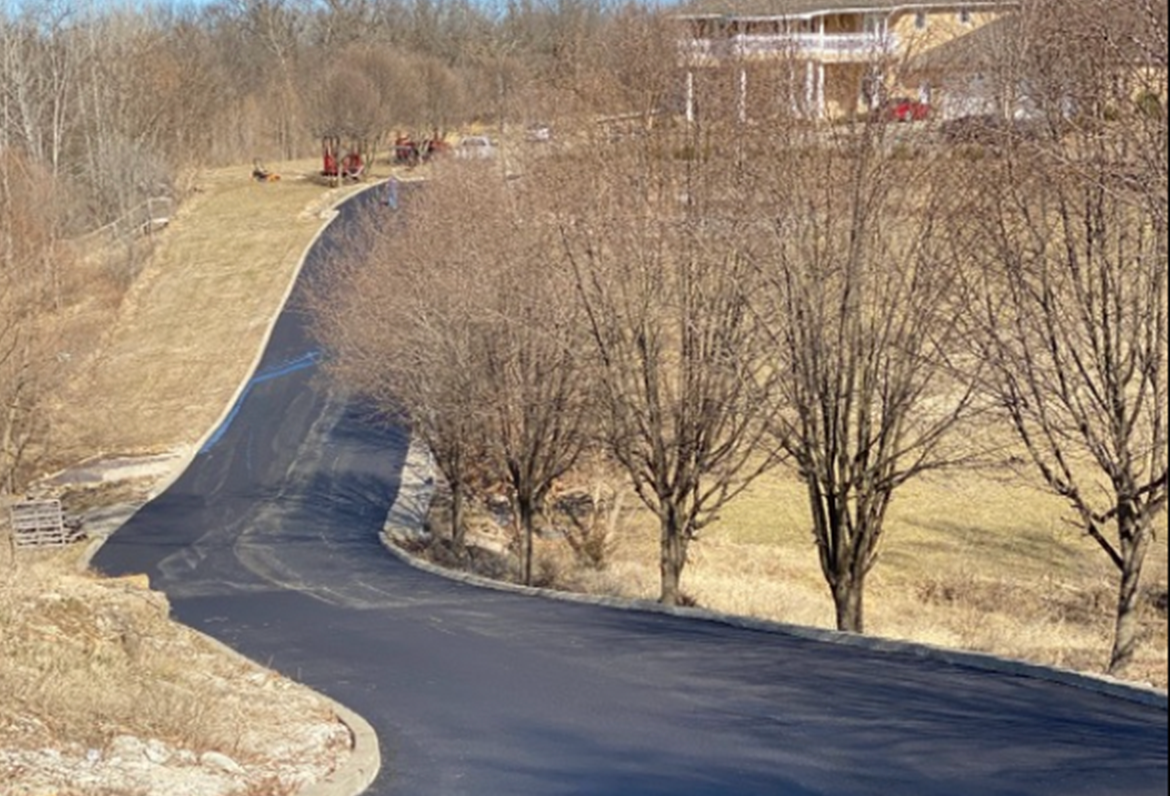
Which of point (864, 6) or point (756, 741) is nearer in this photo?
point (756, 741)

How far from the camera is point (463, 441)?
24844 millimetres

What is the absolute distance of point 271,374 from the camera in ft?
140

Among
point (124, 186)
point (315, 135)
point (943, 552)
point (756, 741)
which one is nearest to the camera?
point (756, 741)

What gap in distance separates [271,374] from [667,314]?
25.6 m

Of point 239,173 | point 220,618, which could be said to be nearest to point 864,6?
point 220,618

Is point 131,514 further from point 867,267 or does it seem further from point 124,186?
point 124,186

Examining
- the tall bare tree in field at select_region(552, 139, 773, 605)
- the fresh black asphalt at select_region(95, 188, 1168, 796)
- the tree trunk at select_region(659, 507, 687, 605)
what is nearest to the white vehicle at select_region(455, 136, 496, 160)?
the tall bare tree in field at select_region(552, 139, 773, 605)

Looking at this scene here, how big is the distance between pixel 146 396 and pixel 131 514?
43.2ft

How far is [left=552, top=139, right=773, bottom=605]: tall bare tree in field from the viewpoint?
18328 mm

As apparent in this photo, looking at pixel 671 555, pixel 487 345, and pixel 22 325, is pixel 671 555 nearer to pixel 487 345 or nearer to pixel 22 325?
pixel 487 345

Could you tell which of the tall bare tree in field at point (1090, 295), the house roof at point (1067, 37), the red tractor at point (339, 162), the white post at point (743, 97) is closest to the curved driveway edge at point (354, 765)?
the tall bare tree in field at point (1090, 295)

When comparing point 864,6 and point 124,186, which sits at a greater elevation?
point 864,6

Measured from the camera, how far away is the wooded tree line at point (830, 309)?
13219 millimetres

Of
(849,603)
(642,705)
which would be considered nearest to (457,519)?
(849,603)
